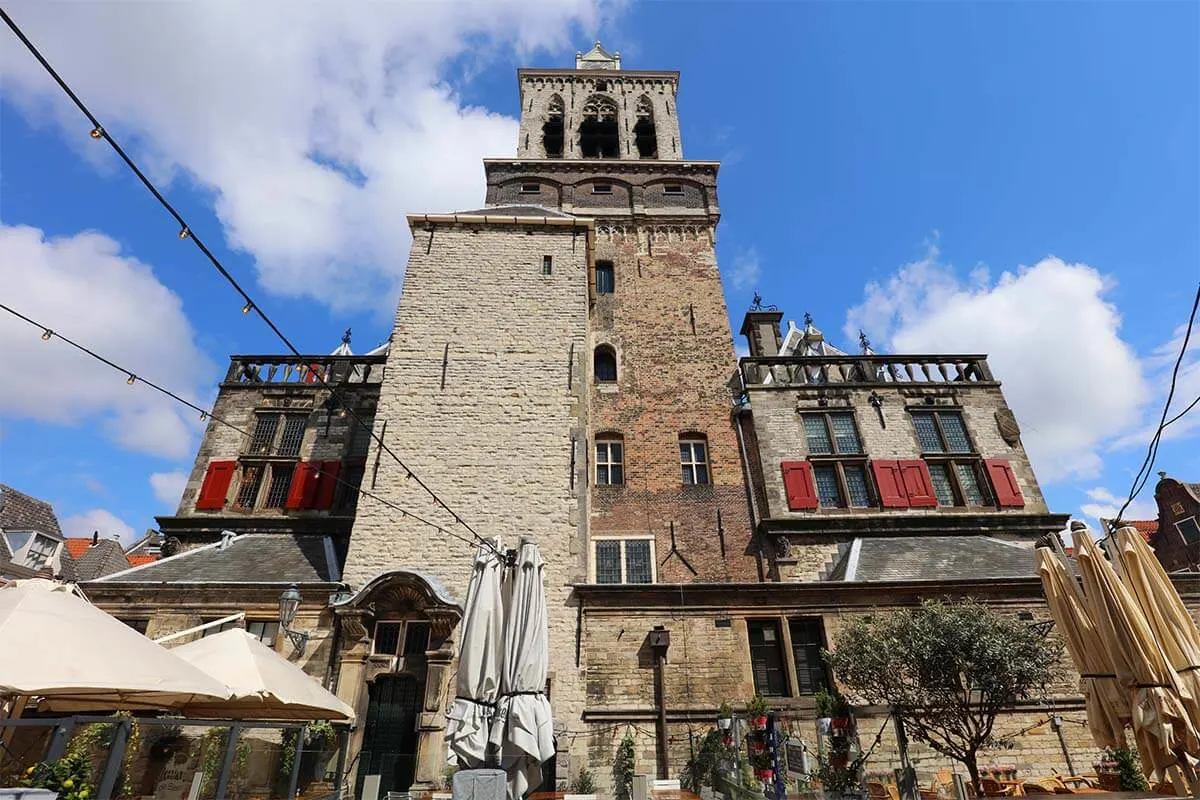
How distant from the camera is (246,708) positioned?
851cm

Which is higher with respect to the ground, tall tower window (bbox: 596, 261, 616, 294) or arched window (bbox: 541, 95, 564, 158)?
arched window (bbox: 541, 95, 564, 158)

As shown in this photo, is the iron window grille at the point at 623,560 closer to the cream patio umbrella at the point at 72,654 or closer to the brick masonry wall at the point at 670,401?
the brick masonry wall at the point at 670,401

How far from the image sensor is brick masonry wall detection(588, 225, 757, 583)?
1642 centimetres

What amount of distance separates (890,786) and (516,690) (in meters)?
8.70

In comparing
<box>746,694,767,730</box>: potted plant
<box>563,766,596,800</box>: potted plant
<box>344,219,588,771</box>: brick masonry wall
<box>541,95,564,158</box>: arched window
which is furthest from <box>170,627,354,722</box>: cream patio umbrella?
<box>541,95,564,158</box>: arched window

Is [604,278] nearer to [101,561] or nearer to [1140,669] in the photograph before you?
[1140,669]

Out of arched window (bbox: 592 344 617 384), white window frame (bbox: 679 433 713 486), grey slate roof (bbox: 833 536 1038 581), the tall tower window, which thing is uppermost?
the tall tower window

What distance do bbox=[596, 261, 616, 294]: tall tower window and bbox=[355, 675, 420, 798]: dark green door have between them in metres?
14.6

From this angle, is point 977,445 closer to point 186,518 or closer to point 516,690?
point 516,690

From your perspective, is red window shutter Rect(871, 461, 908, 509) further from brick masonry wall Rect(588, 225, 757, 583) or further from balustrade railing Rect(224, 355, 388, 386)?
balustrade railing Rect(224, 355, 388, 386)

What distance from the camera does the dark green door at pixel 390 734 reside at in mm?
10812

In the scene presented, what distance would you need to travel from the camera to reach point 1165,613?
6.53 metres

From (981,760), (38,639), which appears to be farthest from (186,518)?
(981,760)

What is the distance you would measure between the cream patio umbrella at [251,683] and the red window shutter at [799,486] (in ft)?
41.4
